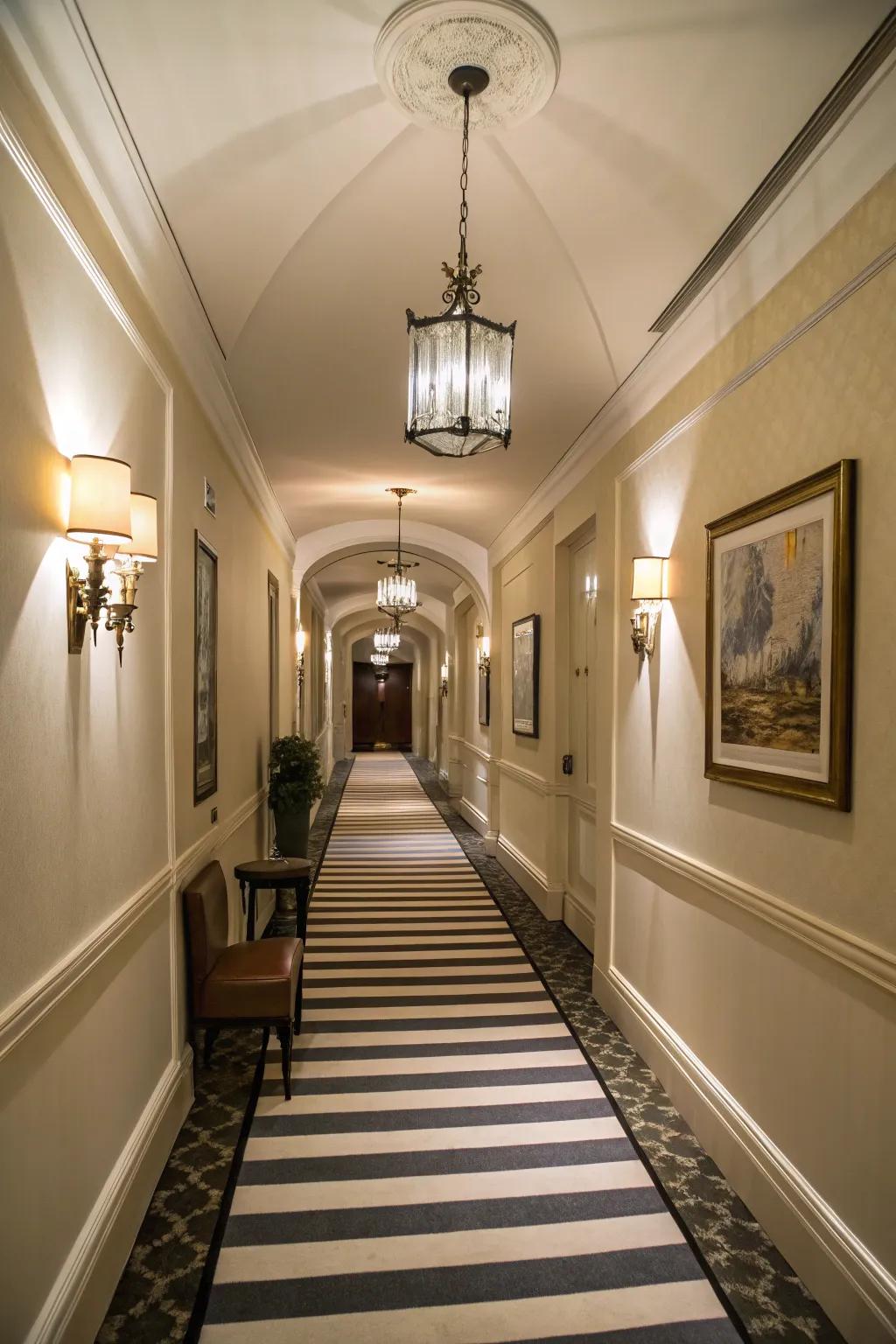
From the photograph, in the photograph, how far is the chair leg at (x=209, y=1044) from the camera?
12.3 feet

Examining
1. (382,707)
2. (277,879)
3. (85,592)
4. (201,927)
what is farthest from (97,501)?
(382,707)

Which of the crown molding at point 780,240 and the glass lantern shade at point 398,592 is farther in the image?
the glass lantern shade at point 398,592

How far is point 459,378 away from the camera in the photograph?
2232 millimetres

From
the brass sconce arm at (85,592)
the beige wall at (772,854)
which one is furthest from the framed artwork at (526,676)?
the brass sconce arm at (85,592)

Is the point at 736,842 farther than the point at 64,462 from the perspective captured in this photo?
Yes

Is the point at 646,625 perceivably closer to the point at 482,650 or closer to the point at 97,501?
the point at 97,501

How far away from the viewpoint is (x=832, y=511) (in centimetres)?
235

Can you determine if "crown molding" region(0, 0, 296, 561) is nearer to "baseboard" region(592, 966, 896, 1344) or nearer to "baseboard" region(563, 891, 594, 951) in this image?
"baseboard" region(592, 966, 896, 1344)

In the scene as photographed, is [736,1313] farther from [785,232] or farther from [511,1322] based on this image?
[785,232]

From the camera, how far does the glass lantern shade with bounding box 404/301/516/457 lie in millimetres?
2230

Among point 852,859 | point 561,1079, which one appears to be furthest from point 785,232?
point 561,1079

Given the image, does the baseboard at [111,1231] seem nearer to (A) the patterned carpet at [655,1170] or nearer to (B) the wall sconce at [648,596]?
(A) the patterned carpet at [655,1170]

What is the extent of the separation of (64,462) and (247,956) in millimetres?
2422

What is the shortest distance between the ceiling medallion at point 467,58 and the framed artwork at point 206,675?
2.08 m
